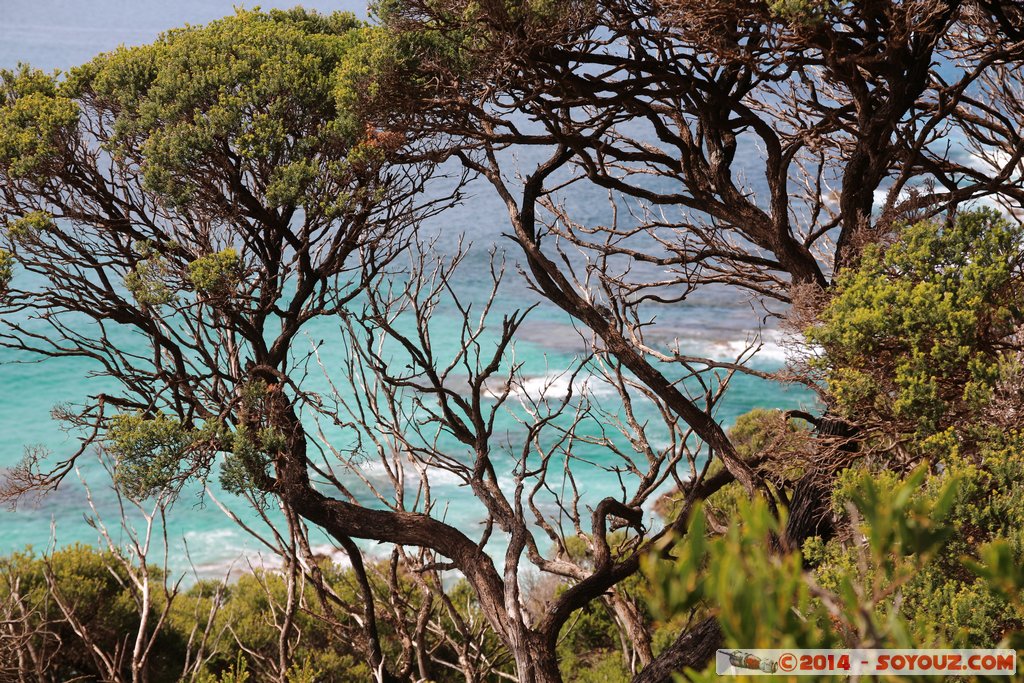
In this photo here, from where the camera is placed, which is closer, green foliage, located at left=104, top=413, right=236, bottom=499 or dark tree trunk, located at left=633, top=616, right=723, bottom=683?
green foliage, located at left=104, top=413, right=236, bottom=499

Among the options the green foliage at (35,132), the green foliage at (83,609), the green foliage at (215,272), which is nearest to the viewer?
the green foliage at (215,272)

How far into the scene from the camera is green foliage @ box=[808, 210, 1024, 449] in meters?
3.70

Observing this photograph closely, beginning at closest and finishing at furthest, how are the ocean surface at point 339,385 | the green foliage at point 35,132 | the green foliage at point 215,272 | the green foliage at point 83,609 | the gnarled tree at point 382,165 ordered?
the green foliage at point 215,272 → the gnarled tree at point 382,165 → the green foliage at point 35,132 → the green foliage at point 83,609 → the ocean surface at point 339,385

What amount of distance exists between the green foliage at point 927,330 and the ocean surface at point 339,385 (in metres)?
1.21

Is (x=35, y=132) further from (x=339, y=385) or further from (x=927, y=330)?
(x=339, y=385)

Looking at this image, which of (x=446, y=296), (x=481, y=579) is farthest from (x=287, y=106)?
(x=446, y=296)

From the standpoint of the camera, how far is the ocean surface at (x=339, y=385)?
45.8ft

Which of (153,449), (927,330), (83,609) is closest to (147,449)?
(153,449)

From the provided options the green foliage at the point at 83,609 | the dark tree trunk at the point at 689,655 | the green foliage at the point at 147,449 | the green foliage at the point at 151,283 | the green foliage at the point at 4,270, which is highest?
the green foliage at the point at 4,270

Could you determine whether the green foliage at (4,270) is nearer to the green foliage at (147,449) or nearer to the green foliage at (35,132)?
the green foliage at (35,132)

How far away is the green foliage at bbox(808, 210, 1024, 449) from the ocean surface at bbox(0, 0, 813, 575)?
121 centimetres

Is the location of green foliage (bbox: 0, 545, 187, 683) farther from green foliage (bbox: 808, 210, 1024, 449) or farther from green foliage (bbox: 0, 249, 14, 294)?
green foliage (bbox: 808, 210, 1024, 449)

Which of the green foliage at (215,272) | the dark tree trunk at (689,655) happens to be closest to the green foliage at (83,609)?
the green foliage at (215,272)

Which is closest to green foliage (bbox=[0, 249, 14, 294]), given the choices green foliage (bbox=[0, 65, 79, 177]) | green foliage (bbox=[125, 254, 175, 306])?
green foliage (bbox=[0, 65, 79, 177])
